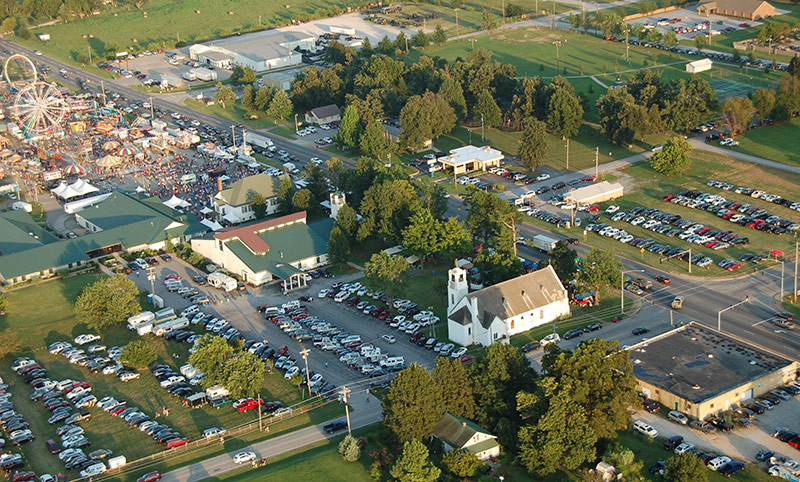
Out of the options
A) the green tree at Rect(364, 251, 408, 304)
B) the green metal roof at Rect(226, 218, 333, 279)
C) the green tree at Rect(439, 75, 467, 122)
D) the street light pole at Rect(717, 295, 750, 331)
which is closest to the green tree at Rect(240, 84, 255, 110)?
the green tree at Rect(439, 75, 467, 122)

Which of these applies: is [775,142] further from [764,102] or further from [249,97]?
[249,97]

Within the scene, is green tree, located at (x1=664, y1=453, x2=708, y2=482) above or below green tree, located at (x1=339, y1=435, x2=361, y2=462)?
above

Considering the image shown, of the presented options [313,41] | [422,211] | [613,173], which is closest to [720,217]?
[613,173]

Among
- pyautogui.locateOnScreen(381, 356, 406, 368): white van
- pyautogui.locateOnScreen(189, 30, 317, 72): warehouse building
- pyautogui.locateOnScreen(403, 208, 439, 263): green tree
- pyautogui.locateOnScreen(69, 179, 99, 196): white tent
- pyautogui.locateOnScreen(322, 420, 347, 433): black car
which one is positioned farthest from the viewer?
pyautogui.locateOnScreen(189, 30, 317, 72): warehouse building

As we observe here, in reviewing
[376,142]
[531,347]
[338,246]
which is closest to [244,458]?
[531,347]

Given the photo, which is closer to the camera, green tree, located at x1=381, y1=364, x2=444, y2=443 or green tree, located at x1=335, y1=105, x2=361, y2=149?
green tree, located at x1=381, y1=364, x2=444, y2=443

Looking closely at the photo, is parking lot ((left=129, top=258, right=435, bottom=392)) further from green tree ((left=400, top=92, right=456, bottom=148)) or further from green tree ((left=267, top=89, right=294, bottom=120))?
green tree ((left=267, top=89, right=294, bottom=120))
